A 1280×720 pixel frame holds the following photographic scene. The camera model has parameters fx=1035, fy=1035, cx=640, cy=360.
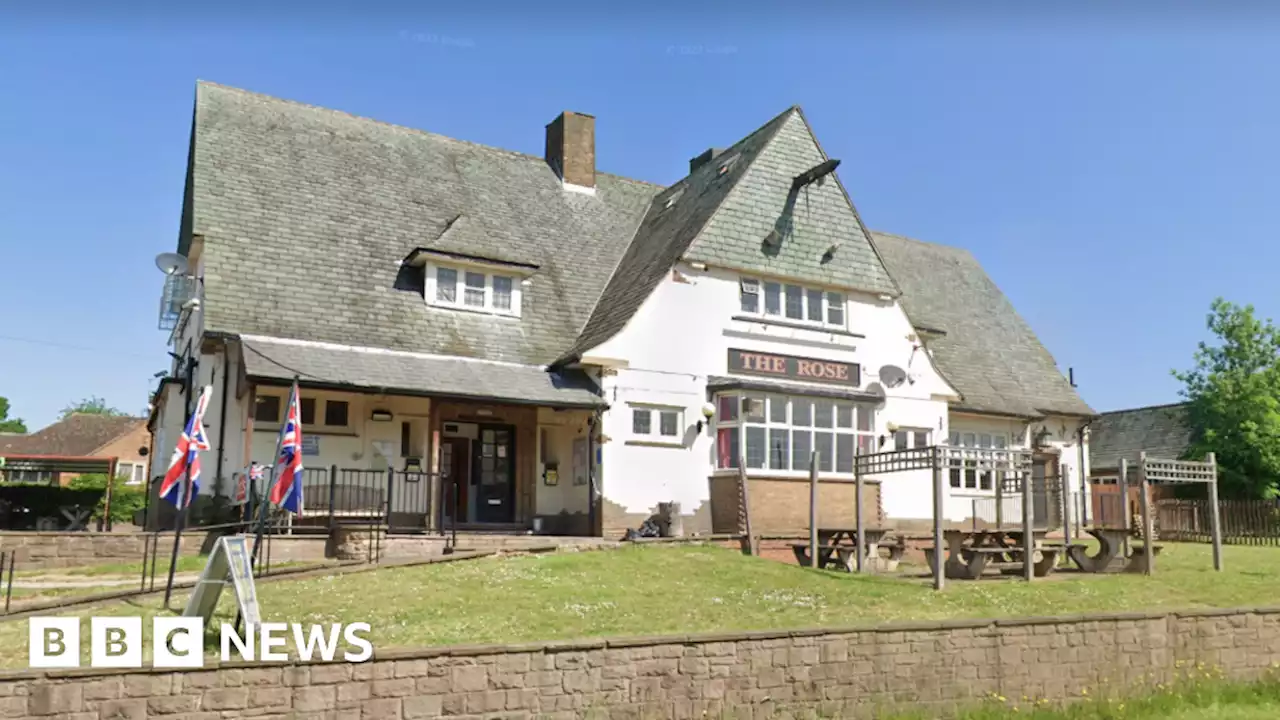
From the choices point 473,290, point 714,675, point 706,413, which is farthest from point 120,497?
point 714,675

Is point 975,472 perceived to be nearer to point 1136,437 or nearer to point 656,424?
point 656,424

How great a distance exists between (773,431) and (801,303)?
3.56 metres

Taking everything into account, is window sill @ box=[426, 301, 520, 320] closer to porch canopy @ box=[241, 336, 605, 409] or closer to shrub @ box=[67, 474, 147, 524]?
porch canopy @ box=[241, 336, 605, 409]

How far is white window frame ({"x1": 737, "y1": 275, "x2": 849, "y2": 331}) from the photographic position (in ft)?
79.7

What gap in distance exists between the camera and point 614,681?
934 cm

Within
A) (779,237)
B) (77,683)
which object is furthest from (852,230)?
(77,683)

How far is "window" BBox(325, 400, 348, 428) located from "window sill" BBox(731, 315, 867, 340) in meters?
8.91

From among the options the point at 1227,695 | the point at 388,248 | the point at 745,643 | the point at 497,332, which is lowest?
the point at 1227,695

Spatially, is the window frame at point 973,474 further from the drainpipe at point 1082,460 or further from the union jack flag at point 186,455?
the union jack flag at point 186,455

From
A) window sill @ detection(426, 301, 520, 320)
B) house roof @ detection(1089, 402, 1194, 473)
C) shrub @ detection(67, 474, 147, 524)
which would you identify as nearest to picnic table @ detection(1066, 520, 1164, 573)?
window sill @ detection(426, 301, 520, 320)

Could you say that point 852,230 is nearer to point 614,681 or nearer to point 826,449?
point 826,449

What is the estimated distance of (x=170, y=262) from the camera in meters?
22.6

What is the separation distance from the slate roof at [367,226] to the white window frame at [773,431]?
13.6 feet

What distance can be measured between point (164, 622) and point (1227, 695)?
11.8m
